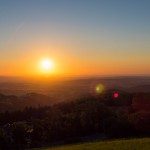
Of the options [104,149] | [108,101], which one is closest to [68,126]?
[104,149]

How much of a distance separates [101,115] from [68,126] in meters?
6.61

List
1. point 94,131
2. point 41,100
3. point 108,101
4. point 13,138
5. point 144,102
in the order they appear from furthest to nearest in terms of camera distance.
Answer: point 41,100, point 108,101, point 144,102, point 94,131, point 13,138

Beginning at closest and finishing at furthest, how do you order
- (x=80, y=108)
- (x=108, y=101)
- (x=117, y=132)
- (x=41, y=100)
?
1. (x=117, y=132)
2. (x=80, y=108)
3. (x=108, y=101)
4. (x=41, y=100)

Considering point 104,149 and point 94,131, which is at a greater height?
point 104,149

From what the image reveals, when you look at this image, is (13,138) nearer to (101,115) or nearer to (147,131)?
(101,115)

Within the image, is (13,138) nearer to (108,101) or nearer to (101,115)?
(101,115)

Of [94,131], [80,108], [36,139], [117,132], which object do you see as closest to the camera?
[117,132]

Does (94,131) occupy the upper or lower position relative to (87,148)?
lower

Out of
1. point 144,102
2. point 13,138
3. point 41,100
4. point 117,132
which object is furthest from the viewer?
point 41,100

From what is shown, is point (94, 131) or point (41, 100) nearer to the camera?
point (94, 131)

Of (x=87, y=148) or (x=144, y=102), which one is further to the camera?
(x=144, y=102)

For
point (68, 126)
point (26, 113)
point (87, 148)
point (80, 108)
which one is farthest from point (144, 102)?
point (87, 148)

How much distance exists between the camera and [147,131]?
149 feet

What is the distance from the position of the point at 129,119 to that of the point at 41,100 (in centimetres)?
9783
